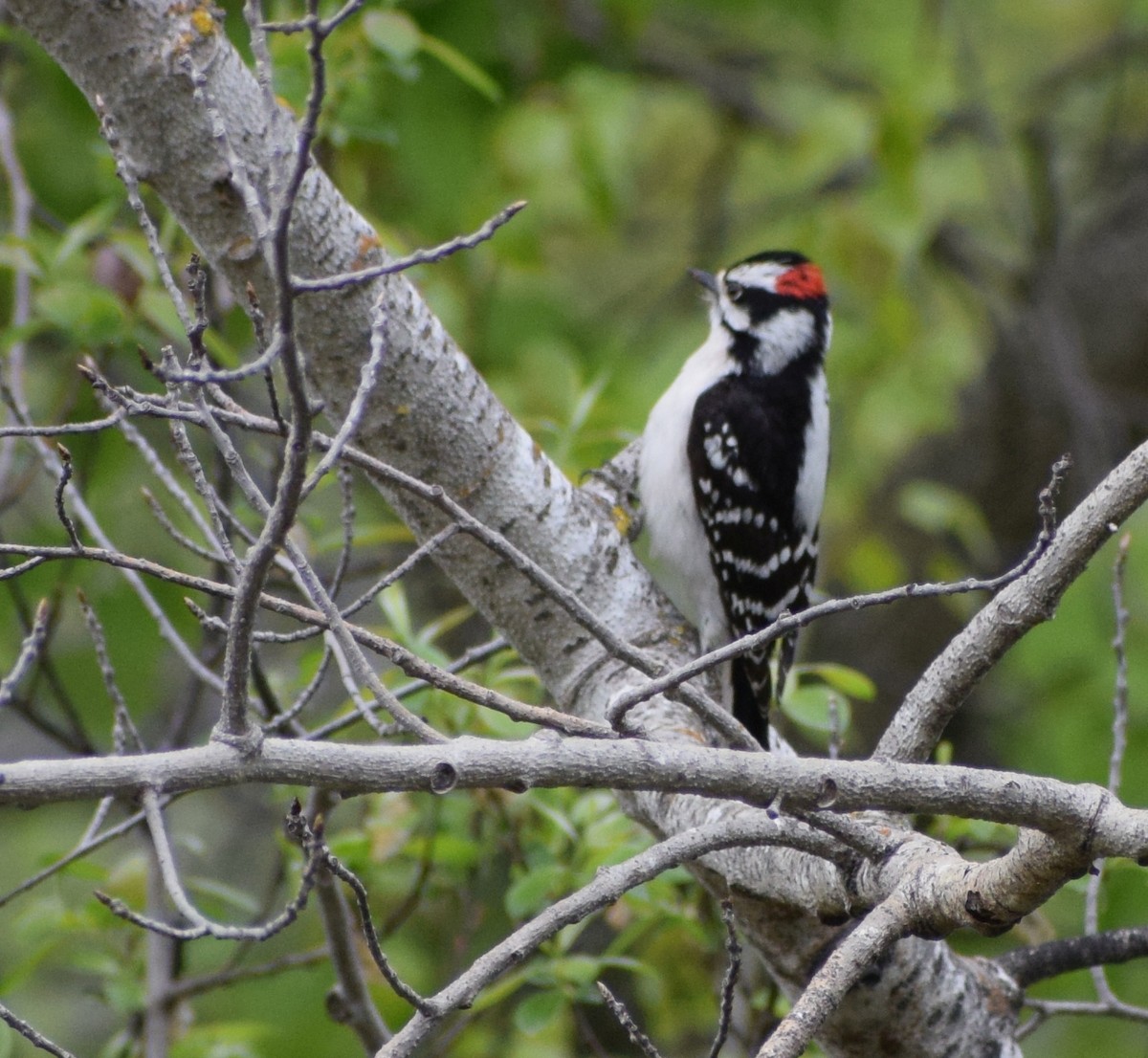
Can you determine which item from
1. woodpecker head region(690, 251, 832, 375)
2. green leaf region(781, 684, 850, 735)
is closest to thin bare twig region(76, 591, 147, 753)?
green leaf region(781, 684, 850, 735)

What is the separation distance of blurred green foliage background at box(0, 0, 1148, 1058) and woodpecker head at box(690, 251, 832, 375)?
543 millimetres

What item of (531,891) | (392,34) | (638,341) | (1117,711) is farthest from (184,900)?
(638,341)

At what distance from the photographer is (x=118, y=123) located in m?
2.37

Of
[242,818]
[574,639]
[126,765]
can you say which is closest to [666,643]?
[574,639]

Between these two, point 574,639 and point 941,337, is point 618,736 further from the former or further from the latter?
point 941,337

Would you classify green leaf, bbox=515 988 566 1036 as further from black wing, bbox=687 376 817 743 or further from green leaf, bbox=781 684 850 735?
black wing, bbox=687 376 817 743

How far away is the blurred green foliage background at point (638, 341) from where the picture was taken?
3.31 metres

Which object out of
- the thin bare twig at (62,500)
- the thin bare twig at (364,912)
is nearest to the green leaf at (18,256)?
the thin bare twig at (62,500)

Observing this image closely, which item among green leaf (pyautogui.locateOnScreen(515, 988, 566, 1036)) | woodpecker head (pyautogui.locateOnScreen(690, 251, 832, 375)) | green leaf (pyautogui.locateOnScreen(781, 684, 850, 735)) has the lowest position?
green leaf (pyautogui.locateOnScreen(515, 988, 566, 1036))

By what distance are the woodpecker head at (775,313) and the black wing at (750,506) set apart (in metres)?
0.26

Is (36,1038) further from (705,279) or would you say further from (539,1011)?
(705,279)

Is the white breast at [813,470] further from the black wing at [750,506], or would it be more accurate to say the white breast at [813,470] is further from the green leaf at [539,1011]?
the green leaf at [539,1011]

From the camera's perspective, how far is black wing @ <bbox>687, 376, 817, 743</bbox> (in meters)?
4.16

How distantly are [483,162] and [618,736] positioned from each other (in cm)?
398
